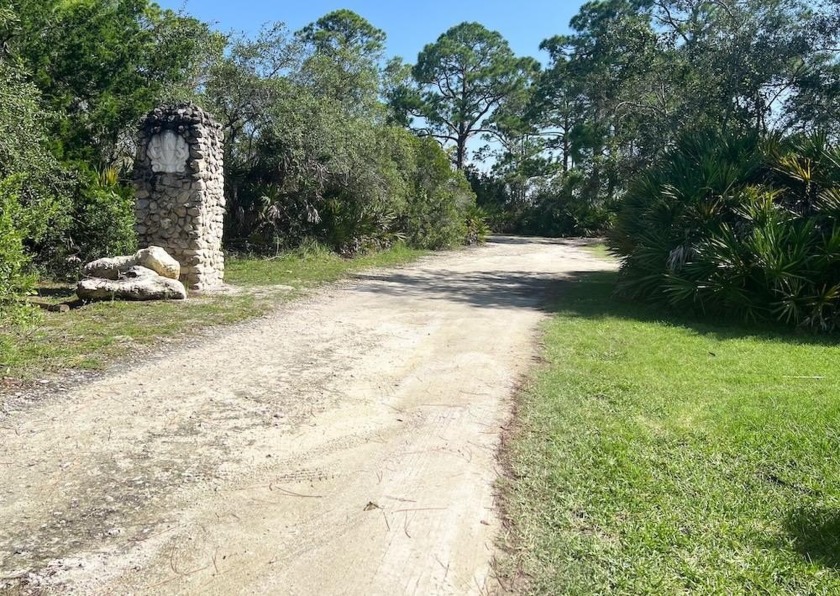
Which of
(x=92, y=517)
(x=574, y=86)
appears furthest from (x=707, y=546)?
(x=574, y=86)

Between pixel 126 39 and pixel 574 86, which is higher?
pixel 574 86

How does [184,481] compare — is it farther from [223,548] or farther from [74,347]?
[74,347]

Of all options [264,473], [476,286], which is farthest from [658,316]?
[264,473]

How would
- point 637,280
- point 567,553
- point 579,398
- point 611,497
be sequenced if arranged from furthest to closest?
point 637,280
point 579,398
point 611,497
point 567,553

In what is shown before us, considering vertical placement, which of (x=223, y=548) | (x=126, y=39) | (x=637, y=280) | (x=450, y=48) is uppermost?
(x=450, y=48)

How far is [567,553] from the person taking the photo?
2.88 meters

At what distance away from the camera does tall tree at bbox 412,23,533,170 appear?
40.2m

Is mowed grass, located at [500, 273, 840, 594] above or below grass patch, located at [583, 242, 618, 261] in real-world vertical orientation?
below

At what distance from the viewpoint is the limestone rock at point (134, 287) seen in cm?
877

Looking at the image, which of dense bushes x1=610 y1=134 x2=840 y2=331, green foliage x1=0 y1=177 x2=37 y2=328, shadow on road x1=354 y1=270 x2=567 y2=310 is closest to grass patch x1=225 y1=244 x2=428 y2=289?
shadow on road x1=354 y1=270 x2=567 y2=310

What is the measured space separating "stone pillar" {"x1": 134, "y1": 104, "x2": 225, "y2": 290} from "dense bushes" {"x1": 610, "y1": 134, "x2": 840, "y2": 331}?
294 inches

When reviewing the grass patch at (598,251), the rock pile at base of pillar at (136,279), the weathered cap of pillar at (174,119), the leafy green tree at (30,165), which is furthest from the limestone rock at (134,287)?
the grass patch at (598,251)

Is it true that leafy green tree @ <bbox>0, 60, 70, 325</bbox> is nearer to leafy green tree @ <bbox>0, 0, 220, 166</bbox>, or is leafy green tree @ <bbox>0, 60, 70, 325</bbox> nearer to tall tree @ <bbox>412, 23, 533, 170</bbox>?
leafy green tree @ <bbox>0, 0, 220, 166</bbox>

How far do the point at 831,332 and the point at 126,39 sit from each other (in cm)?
1420
